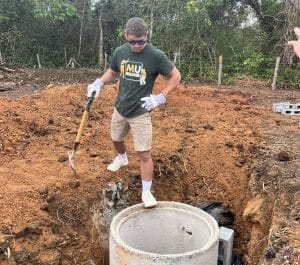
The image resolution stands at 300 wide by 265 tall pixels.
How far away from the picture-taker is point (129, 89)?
152 inches

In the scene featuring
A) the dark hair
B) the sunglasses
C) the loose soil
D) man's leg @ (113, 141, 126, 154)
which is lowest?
the loose soil

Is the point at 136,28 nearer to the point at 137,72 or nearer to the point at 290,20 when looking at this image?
the point at 137,72

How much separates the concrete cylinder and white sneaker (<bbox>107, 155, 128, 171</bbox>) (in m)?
0.59

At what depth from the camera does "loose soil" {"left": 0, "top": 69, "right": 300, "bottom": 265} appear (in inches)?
148

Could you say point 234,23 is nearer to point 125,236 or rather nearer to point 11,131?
point 11,131

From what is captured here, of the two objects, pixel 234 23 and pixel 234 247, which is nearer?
pixel 234 247

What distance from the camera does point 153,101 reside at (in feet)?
12.2

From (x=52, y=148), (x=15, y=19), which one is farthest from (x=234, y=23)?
(x=52, y=148)

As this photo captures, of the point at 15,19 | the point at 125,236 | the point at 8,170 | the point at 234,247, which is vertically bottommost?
the point at 234,247

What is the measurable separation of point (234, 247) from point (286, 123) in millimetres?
2509

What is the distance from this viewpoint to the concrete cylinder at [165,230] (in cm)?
380

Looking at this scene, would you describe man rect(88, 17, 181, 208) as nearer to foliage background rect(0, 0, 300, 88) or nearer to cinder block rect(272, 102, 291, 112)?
cinder block rect(272, 102, 291, 112)

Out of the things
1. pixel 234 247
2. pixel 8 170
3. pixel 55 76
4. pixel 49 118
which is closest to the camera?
pixel 8 170

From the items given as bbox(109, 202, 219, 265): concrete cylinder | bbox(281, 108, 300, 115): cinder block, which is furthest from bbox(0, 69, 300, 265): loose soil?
bbox(109, 202, 219, 265): concrete cylinder
